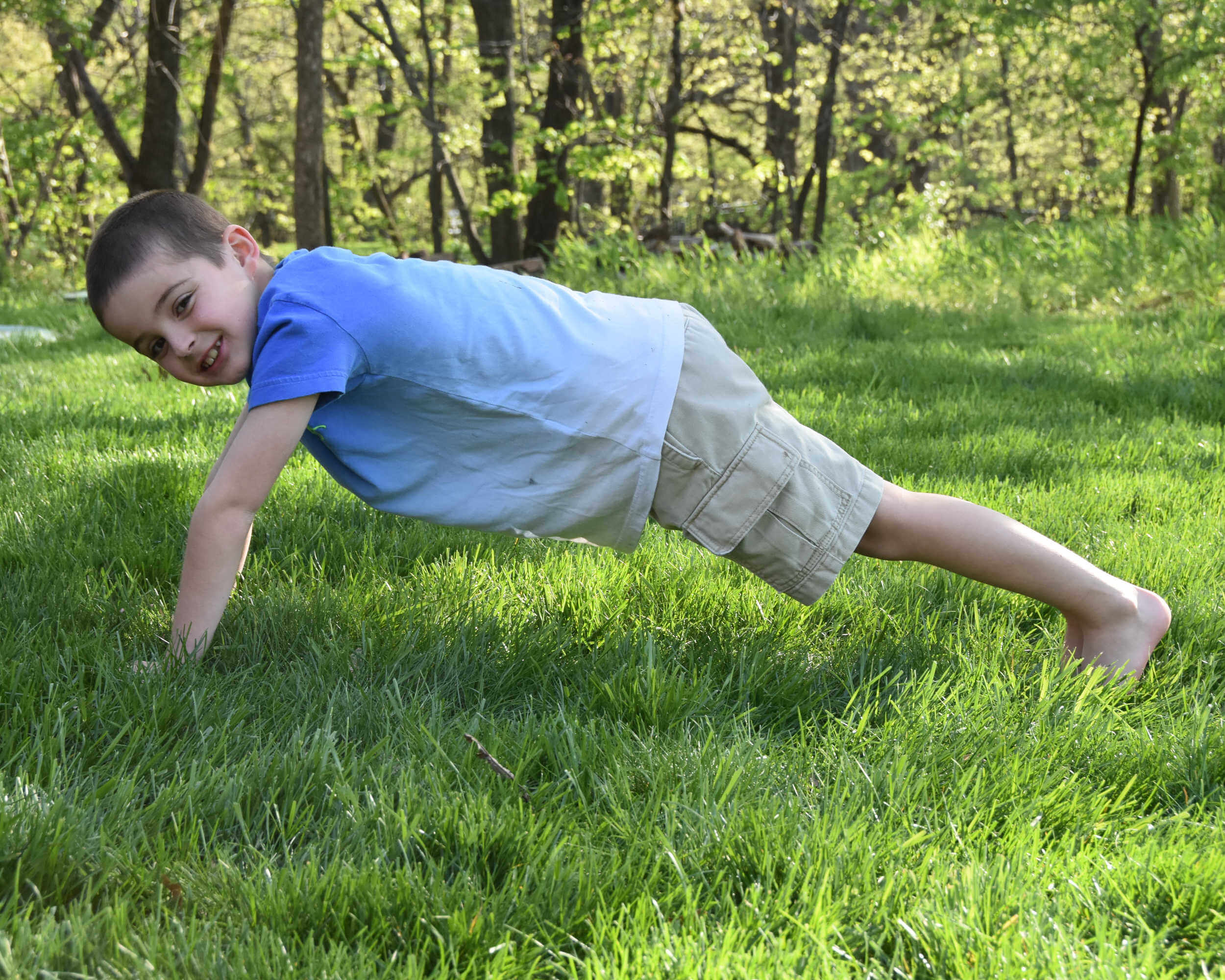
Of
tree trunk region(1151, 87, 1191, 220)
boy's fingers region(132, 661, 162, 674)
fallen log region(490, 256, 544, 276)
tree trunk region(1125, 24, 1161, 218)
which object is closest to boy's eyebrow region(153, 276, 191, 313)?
boy's fingers region(132, 661, 162, 674)

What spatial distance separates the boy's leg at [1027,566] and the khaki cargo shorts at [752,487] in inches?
3.8

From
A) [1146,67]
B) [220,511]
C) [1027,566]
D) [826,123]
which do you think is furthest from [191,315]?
[1146,67]

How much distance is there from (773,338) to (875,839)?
185 inches

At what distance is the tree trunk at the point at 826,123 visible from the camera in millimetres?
10125

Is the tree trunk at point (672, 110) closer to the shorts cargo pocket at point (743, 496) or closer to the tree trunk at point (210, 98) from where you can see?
the tree trunk at point (210, 98)

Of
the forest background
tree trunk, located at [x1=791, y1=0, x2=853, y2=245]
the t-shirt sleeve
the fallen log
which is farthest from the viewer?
tree trunk, located at [x1=791, y1=0, x2=853, y2=245]

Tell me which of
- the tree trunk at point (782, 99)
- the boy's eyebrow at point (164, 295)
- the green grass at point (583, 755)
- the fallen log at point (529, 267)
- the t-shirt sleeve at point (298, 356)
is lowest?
the fallen log at point (529, 267)

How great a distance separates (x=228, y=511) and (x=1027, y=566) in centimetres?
166

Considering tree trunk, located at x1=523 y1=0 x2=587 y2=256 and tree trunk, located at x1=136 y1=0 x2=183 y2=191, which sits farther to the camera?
tree trunk, located at x1=523 y1=0 x2=587 y2=256

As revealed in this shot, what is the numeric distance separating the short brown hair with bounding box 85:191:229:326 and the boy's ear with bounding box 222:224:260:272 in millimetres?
62

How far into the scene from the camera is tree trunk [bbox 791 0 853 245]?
1012 cm

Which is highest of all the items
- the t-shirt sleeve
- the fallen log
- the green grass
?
the t-shirt sleeve

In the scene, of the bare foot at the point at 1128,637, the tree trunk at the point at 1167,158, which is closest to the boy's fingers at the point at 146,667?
the bare foot at the point at 1128,637

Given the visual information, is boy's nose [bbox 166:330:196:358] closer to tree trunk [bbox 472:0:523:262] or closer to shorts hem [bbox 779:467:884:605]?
shorts hem [bbox 779:467:884:605]
